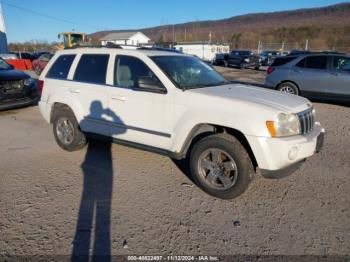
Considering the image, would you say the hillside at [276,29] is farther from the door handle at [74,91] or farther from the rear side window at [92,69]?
the door handle at [74,91]

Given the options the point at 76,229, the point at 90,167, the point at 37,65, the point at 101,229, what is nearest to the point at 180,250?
the point at 101,229

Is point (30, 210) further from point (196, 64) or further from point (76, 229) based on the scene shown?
point (196, 64)

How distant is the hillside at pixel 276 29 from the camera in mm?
69125

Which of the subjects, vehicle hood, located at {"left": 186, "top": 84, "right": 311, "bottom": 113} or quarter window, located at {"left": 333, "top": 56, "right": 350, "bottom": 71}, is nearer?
vehicle hood, located at {"left": 186, "top": 84, "right": 311, "bottom": 113}

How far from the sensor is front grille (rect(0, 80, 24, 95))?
7.91 m

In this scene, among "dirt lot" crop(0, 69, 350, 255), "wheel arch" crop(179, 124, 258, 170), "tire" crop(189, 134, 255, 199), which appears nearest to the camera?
"dirt lot" crop(0, 69, 350, 255)

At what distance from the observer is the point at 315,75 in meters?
9.25

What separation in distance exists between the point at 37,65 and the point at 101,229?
2011 cm

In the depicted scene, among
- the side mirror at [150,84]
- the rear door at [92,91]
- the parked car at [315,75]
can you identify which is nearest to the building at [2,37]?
the parked car at [315,75]

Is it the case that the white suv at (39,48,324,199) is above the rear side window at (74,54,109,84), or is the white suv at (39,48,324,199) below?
below

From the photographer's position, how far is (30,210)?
3.31m

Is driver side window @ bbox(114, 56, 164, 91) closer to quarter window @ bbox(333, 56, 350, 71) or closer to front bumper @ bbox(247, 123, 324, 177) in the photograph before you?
front bumper @ bbox(247, 123, 324, 177)

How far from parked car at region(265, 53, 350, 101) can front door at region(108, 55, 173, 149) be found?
7179mm

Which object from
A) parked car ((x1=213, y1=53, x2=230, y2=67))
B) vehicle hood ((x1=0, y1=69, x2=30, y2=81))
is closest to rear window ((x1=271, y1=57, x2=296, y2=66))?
vehicle hood ((x1=0, y1=69, x2=30, y2=81))
